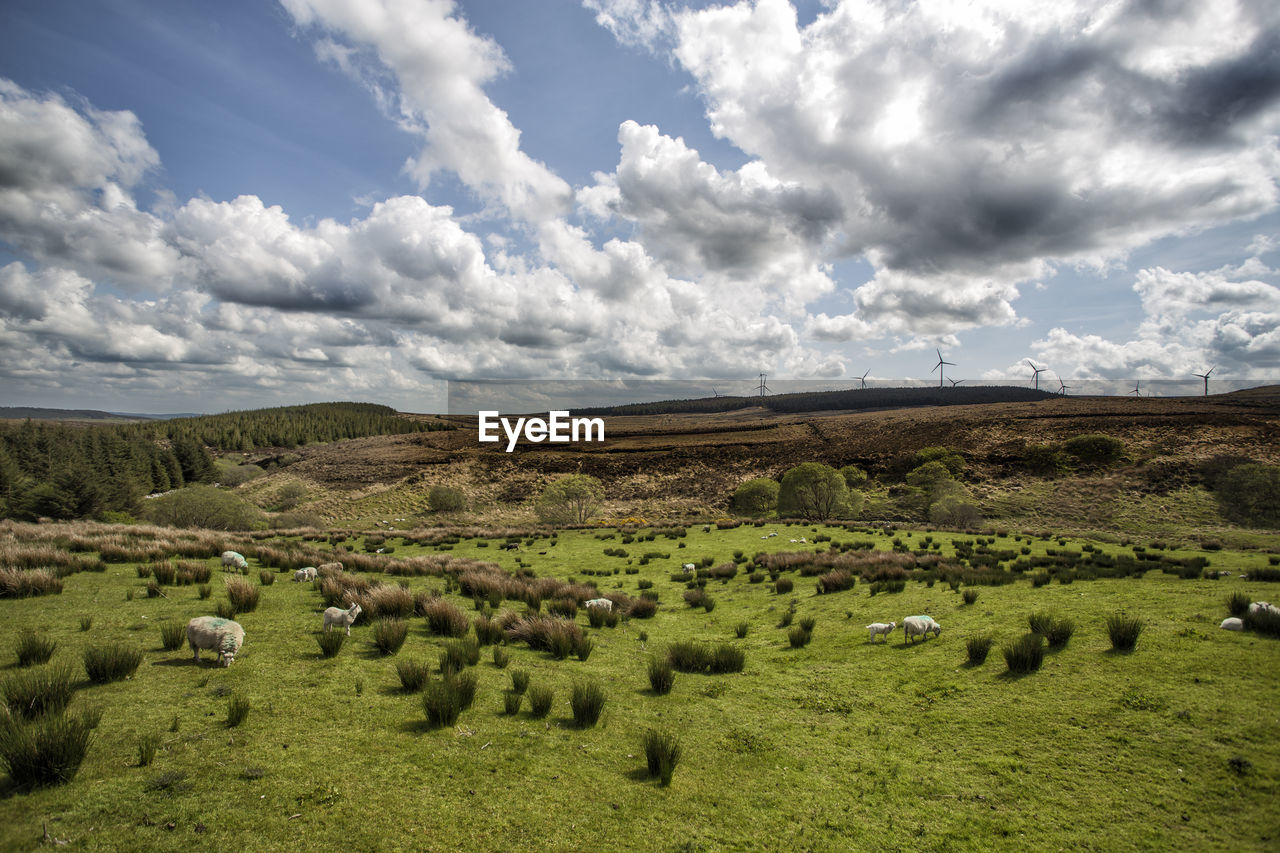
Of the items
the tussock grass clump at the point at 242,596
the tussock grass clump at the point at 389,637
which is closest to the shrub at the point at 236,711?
the tussock grass clump at the point at 389,637

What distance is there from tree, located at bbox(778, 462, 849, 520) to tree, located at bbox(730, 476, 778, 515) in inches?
139

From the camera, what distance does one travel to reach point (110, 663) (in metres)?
6.55

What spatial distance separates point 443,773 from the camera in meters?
5.48

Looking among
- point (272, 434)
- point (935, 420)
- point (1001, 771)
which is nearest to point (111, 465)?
point (272, 434)

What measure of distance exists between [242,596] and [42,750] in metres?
6.68

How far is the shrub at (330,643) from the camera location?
841 cm

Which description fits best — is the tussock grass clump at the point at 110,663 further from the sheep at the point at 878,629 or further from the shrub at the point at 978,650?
the shrub at the point at 978,650

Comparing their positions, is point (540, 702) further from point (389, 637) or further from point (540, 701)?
point (389, 637)

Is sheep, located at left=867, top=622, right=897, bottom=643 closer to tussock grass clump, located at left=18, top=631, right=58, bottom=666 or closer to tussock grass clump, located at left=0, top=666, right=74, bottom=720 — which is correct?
tussock grass clump, located at left=0, top=666, right=74, bottom=720

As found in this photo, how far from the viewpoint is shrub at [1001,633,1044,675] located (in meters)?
7.61

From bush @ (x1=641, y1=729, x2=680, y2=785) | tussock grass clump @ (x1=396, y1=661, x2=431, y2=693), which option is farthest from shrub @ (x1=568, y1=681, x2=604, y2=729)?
tussock grass clump @ (x1=396, y1=661, x2=431, y2=693)

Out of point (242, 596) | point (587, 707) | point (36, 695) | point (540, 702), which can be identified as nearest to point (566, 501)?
point (242, 596)

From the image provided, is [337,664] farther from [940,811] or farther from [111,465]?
[111,465]

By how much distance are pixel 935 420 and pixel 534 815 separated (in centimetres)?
9939
